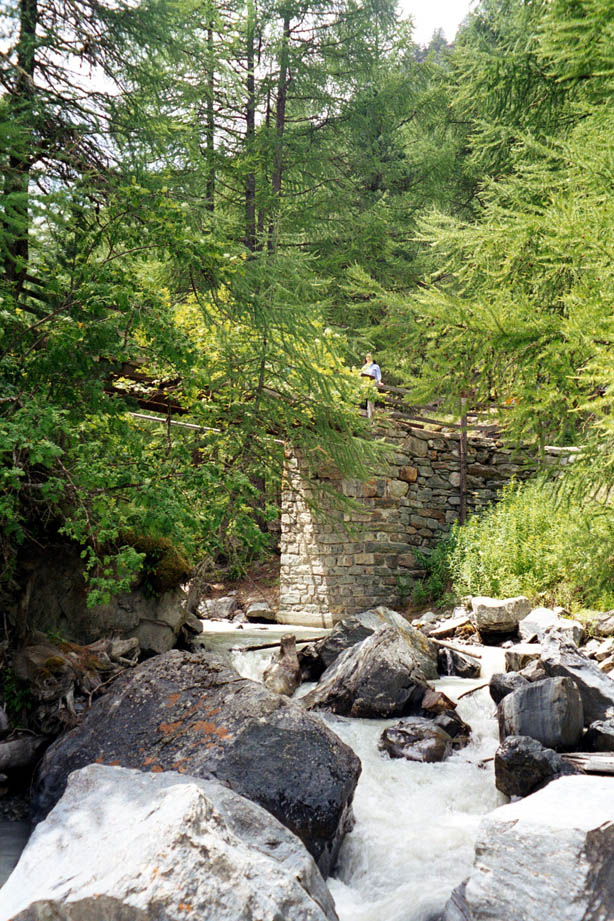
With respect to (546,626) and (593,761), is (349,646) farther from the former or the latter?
(593,761)

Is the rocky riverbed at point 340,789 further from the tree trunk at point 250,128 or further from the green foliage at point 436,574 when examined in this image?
the tree trunk at point 250,128

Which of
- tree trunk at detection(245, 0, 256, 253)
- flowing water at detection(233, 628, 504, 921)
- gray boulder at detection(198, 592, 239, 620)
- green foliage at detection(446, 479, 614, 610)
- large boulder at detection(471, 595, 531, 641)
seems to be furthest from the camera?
tree trunk at detection(245, 0, 256, 253)

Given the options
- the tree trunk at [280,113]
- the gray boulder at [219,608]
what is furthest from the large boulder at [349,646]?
the tree trunk at [280,113]

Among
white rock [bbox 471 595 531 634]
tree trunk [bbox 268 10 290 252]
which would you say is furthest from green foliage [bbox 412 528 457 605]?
tree trunk [bbox 268 10 290 252]

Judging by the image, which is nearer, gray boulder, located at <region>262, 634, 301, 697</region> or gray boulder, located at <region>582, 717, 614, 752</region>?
gray boulder, located at <region>582, 717, 614, 752</region>

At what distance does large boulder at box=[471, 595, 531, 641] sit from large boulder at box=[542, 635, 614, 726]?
2271mm

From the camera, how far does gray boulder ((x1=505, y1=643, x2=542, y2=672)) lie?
633 centimetres

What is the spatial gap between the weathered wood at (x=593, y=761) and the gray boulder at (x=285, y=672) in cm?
296

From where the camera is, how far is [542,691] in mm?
4855

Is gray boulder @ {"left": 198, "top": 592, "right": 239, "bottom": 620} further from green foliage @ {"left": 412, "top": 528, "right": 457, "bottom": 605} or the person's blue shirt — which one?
the person's blue shirt

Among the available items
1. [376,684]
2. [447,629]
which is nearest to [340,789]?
[376,684]

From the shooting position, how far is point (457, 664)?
7102mm

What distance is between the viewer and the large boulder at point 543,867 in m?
2.51

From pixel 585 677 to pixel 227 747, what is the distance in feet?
9.49
